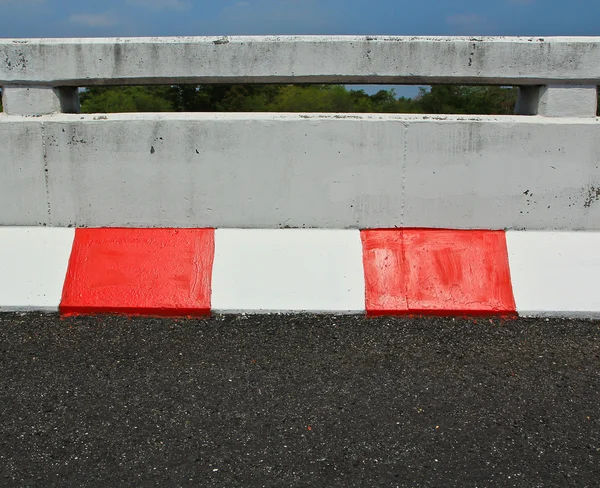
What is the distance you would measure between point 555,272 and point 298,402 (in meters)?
2.27

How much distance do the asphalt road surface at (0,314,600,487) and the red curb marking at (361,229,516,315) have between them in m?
0.15

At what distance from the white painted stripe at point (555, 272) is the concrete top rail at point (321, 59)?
1.12 metres

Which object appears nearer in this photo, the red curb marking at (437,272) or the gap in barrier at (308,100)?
the red curb marking at (437,272)

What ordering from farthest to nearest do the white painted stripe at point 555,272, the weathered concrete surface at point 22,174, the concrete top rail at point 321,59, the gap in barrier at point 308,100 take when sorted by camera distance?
the gap in barrier at point 308,100 → the weathered concrete surface at point 22,174 → the concrete top rail at point 321,59 → the white painted stripe at point 555,272

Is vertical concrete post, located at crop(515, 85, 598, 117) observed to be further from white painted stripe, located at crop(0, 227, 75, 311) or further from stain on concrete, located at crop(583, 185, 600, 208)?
white painted stripe, located at crop(0, 227, 75, 311)

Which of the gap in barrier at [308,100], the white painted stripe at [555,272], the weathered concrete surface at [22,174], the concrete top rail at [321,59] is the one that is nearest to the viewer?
the white painted stripe at [555,272]

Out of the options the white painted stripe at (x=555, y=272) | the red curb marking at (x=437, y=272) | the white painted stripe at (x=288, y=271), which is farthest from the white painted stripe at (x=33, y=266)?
the white painted stripe at (x=555, y=272)

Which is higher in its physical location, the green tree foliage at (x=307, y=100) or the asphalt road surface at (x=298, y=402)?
the green tree foliage at (x=307, y=100)

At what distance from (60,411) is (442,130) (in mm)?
3042

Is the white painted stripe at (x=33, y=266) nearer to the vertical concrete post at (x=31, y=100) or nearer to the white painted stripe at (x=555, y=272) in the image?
the vertical concrete post at (x=31, y=100)

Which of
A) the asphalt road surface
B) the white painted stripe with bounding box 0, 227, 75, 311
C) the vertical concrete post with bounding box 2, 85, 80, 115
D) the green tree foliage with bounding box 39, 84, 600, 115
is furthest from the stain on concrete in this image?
the vertical concrete post with bounding box 2, 85, 80, 115

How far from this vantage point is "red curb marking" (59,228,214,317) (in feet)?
14.0

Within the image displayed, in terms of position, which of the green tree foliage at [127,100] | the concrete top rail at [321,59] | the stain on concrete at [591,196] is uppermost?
the concrete top rail at [321,59]

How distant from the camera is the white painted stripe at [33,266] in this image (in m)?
4.32
